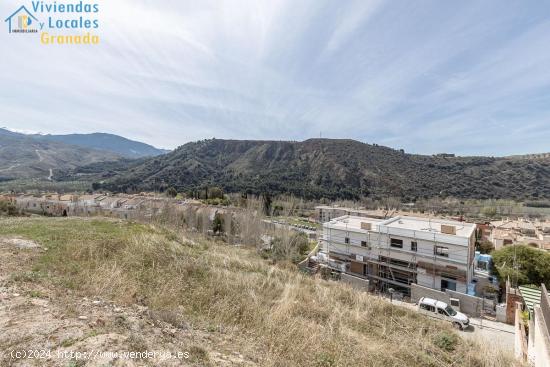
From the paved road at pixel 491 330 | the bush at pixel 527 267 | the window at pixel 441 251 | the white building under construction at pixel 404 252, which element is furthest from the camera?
the window at pixel 441 251

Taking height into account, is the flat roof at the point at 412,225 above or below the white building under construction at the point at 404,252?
above

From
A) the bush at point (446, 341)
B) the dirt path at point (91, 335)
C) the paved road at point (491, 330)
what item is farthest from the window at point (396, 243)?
the dirt path at point (91, 335)

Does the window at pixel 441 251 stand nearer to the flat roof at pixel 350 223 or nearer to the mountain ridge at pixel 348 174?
the flat roof at pixel 350 223

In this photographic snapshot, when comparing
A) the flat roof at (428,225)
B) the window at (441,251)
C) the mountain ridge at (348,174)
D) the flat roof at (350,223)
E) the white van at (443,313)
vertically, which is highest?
the mountain ridge at (348,174)

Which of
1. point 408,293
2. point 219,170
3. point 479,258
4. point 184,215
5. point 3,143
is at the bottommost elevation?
point 408,293

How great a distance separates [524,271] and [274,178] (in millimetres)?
72949

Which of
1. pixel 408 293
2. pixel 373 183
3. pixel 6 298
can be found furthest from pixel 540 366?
pixel 373 183

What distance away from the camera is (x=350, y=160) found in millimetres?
94500

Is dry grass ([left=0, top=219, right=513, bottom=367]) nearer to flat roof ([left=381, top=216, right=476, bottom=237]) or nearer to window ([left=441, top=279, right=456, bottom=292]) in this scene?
window ([left=441, top=279, right=456, bottom=292])

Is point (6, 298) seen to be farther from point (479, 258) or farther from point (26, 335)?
point (479, 258)

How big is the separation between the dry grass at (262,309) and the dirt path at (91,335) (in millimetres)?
442

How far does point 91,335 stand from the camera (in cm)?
372

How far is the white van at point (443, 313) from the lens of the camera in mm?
13297

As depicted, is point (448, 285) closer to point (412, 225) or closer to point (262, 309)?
point (412, 225)
